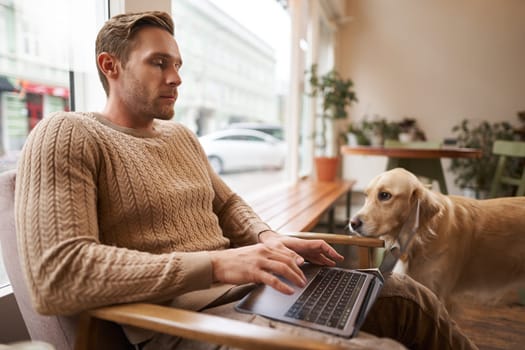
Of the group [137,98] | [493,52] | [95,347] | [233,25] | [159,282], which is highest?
[493,52]

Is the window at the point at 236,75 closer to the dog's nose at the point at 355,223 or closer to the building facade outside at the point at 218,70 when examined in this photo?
the building facade outside at the point at 218,70

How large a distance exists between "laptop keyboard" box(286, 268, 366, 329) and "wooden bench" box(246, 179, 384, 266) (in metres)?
0.25

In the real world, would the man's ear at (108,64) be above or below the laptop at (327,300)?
above

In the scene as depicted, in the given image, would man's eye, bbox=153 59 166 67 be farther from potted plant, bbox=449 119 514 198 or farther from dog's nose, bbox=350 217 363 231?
potted plant, bbox=449 119 514 198

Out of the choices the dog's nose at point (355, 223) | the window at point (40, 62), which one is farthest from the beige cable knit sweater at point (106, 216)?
the dog's nose at point (355, 223)

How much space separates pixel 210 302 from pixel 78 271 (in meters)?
0.33

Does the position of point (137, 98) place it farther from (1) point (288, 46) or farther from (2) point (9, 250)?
(1) point (288, 46)

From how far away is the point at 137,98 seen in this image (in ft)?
3.59

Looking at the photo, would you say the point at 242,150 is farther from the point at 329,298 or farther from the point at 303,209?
the point at 329,298

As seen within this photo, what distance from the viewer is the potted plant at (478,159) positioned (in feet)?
15.5

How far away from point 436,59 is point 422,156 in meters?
3.30

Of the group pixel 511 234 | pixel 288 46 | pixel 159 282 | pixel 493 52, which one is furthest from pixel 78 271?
pixel 493 52

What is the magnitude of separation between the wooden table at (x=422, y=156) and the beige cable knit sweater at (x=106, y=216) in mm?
1731

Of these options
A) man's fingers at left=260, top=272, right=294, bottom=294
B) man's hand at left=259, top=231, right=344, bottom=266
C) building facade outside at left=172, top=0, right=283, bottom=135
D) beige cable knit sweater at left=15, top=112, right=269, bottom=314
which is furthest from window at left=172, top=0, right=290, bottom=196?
man's fingers at left=260, top=272, right=294, bottom=294
